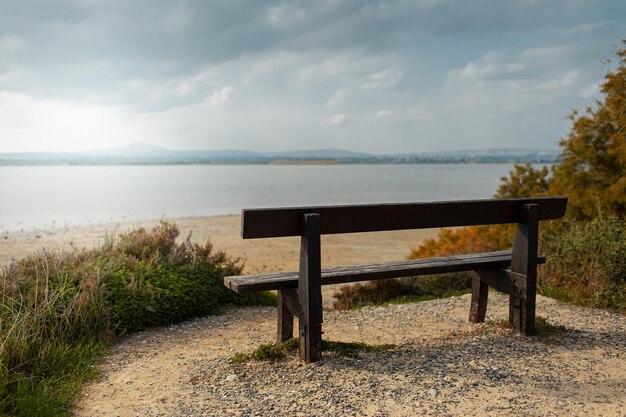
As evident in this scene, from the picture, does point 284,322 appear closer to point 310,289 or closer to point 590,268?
point 310,289

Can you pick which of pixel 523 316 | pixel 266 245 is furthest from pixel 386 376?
pixel 266 245

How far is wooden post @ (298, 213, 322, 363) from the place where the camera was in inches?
192

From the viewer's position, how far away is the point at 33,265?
7.28 meters

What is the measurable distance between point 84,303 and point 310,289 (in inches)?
110

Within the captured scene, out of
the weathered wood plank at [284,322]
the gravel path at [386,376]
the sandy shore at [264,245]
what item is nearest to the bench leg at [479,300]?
the gravel path at [386,376]

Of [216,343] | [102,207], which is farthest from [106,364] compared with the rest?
[102,207]

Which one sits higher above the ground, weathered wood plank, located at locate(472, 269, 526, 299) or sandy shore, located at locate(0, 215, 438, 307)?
weathered wood plank, located at locate(472, 269, 526, 299)

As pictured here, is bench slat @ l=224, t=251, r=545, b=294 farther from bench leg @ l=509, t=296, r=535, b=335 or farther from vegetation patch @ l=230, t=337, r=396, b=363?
vegetation patch @ l=230, t=337, r=396, b=363

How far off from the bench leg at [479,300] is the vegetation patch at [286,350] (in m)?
1.88

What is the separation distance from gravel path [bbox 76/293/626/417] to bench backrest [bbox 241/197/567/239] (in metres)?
1.21

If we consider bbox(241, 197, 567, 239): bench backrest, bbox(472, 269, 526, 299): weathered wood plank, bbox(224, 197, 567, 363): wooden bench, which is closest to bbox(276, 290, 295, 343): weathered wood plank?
bbox(224, 197, 567, 363): wooden bench

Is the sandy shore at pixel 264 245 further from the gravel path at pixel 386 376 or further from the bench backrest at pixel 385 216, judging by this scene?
the bench backrest at pixel 385 216

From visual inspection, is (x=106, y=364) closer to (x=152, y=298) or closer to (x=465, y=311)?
(x=152, y=298)

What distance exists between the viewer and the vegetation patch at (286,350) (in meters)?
5.20
